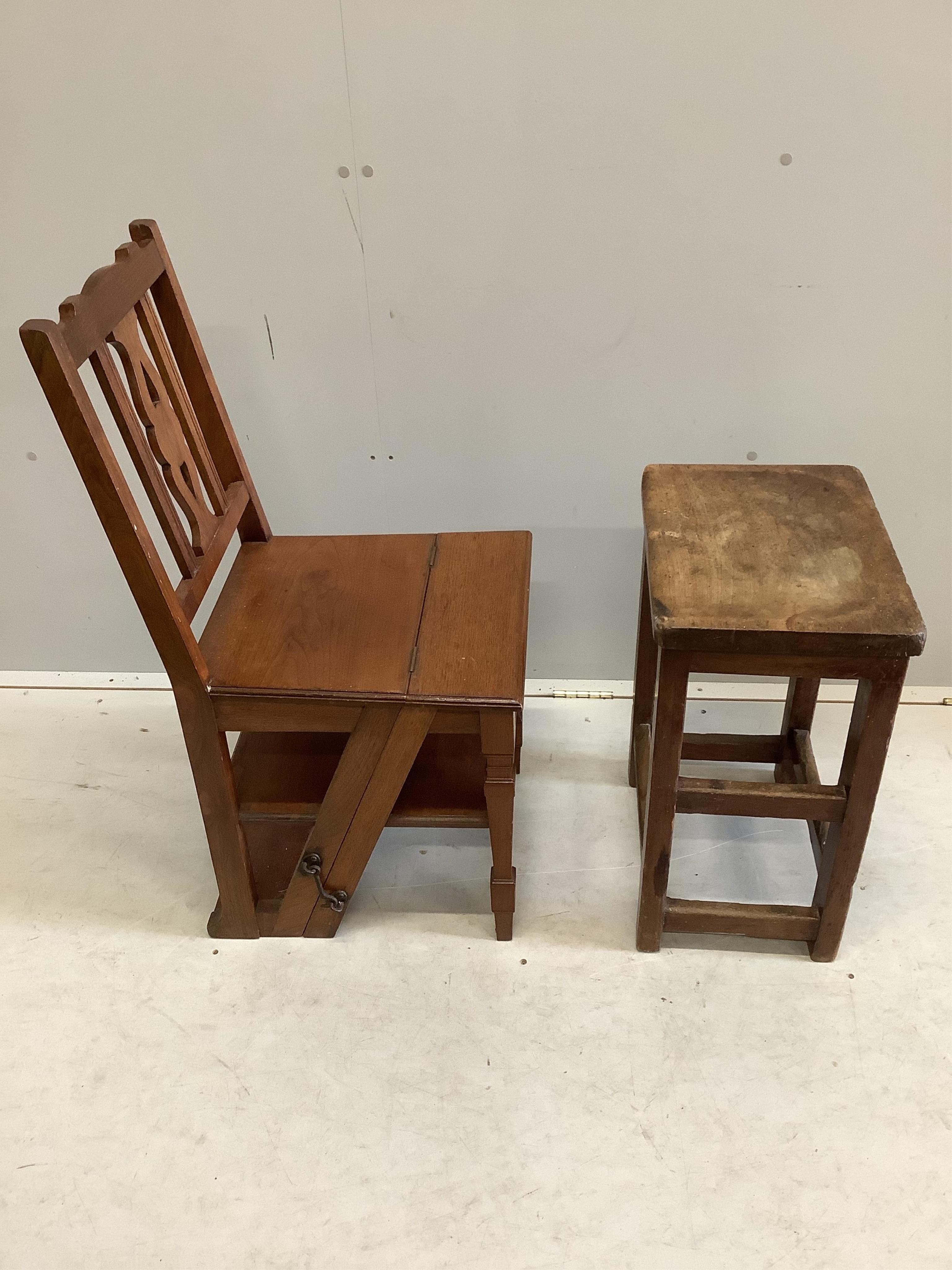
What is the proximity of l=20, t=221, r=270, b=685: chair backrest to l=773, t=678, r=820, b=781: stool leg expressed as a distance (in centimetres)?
102

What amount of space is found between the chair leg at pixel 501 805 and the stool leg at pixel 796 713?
1.81 feet

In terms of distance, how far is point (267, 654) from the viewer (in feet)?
4.58

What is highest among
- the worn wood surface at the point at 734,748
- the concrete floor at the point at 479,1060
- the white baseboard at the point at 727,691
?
the worn wood surface at the point at 734,748

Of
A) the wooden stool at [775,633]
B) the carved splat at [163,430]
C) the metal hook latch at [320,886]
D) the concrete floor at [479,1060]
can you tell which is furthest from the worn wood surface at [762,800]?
the carved splat at [163,430]

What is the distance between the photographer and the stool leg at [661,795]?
1.29m

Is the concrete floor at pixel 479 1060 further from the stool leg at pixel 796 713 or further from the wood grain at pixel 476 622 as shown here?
the wood grain at pixel 476 622

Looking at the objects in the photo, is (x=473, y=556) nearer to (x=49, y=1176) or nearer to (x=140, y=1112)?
(x=140, y=1112)

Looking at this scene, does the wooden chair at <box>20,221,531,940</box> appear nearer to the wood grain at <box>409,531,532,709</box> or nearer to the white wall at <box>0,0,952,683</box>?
the wood grain at <box>409,531,532,709</box>

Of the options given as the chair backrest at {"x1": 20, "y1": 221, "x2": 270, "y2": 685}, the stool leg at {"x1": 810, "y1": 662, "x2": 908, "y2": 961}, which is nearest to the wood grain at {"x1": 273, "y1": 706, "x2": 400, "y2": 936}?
the chair backrest at {"x1": 20, "y1": 221, "x2": 270, "y2": 685}

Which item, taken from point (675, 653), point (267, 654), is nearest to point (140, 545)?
point (267, 654)

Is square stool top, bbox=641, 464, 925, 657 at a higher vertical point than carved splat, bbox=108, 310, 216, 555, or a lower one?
lower

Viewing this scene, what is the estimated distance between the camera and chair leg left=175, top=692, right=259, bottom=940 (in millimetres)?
1361

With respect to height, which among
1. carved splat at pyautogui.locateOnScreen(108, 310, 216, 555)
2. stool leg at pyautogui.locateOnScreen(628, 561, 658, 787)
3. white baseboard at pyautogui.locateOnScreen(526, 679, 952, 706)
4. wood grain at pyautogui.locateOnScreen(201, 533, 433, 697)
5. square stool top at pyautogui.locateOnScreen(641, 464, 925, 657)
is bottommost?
white baseboard at pyautogui.locateOnScreen(526, 679, 952, 706)

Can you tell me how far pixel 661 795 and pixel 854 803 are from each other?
27 cm
